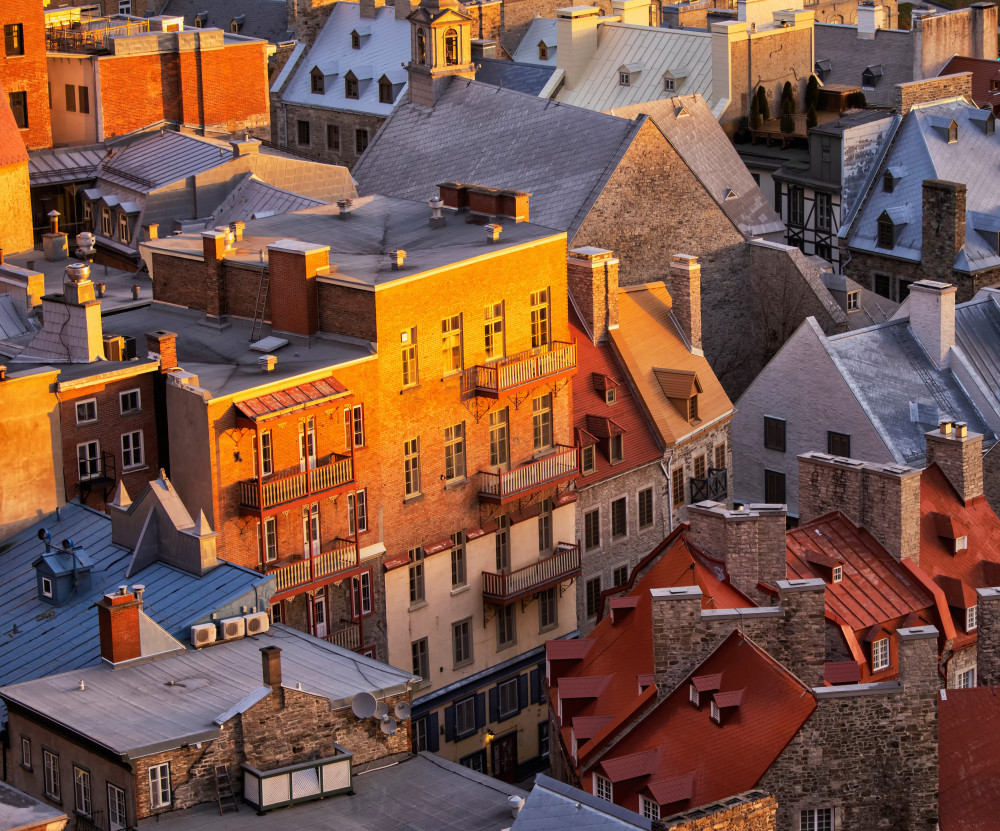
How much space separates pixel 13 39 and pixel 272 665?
48309 millimetres

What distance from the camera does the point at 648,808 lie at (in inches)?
2147

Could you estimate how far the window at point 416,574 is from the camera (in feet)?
222

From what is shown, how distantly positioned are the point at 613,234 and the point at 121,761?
38.7 m

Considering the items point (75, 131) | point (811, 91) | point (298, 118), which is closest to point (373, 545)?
point (75, 131)

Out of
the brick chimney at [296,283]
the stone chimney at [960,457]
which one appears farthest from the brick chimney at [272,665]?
the stone chimney at [960,457]

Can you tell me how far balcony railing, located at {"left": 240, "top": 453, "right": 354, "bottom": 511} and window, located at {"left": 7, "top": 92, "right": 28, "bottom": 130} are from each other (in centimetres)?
3505

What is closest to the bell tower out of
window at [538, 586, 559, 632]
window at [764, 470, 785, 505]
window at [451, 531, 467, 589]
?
window at [764, 470, 785, 505]

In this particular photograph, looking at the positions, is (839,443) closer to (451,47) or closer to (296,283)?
(296,283)

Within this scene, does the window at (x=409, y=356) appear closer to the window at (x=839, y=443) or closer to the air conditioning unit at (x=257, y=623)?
the air conditioning unit at (x=257, y=623)

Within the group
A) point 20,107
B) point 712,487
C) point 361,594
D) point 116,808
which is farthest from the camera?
point 20,107

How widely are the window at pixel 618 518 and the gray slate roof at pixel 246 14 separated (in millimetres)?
59658

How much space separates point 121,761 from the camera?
165 ft

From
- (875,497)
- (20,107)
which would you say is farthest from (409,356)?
(20,107)

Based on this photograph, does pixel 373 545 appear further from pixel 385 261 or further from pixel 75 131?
pixel 75 131
